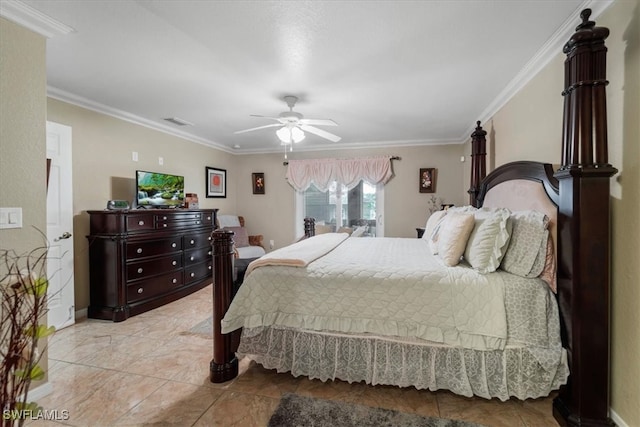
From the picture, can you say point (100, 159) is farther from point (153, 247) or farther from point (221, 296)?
point (221, 296)

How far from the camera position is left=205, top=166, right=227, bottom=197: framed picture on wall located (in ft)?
16.7

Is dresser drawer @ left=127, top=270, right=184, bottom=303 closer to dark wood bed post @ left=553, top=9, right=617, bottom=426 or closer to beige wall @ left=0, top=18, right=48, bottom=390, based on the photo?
beige wall @ left=0, top=18, right=48, bottom=390

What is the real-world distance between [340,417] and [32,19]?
2962 millimetres

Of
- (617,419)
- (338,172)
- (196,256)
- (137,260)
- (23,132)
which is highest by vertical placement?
(338,172)

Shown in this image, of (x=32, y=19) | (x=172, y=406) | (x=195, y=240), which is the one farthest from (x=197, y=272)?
(x=32, y=19)

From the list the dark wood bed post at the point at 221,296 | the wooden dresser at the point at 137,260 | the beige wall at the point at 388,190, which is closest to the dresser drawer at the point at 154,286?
the wooden dresser at the point at 137,260

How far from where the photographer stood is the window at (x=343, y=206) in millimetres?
5383

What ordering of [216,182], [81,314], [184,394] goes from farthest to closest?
1. [216,182]
2. [81,314]
3. [184,394]

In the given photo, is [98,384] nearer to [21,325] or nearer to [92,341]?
[92,341]

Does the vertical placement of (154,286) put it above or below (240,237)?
below

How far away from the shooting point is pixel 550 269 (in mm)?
1654

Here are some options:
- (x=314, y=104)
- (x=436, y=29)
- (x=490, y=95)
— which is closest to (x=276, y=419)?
(x=436, y=29)

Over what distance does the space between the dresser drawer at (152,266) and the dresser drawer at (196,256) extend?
0.13 m

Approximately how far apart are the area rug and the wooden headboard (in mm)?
597
